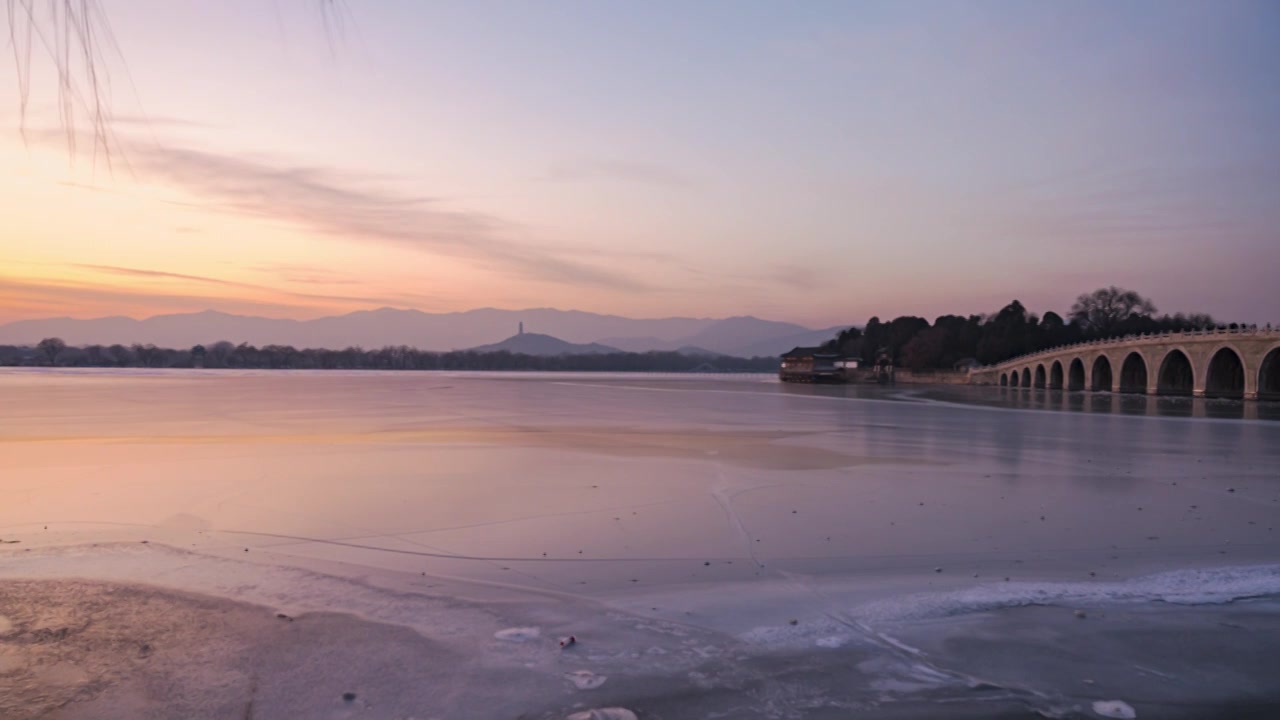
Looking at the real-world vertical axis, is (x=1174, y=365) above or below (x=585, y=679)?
above

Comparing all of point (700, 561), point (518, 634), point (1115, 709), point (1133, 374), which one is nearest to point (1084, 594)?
point (1115, 709)

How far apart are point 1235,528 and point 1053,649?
16.6ft

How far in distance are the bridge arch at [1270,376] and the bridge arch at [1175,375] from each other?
466cm

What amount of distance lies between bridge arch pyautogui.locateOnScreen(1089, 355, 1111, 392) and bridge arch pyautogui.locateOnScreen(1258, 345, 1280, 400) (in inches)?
687

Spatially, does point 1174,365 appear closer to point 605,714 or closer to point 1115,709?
point 1115,709

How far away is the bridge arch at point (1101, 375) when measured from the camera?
7294cm

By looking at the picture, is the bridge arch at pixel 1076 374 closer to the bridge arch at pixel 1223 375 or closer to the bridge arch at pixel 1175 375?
the bridge arch at pixel 1175 375

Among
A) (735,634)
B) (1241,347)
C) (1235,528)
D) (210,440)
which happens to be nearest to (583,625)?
(735,634)

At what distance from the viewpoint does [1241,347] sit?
50.3 meters

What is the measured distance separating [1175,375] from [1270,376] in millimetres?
13477

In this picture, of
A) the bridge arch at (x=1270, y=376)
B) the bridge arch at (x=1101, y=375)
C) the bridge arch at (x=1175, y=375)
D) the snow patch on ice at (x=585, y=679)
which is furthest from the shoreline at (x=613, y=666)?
the bridge arch at (x=1101, y=375)

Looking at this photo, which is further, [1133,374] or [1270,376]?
[1133,374]

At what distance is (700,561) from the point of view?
6777 millimetres

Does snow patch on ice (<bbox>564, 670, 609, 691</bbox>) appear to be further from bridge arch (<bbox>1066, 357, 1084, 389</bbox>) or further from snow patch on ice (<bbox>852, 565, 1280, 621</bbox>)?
bridge arch (<bbox>1066, 357, 1084, 389</bbox>)
